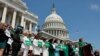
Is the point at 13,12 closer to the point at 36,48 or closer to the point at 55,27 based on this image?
the point at 36,48

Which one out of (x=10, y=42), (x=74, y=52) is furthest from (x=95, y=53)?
(x=10, y=42)

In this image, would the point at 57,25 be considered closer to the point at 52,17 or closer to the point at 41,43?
the point at 52,17

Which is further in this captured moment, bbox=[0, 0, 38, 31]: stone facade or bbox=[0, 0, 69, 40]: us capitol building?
bbox=[0, 0, 69, 40]: us capitol building

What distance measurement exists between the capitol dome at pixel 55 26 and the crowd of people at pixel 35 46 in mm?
88193

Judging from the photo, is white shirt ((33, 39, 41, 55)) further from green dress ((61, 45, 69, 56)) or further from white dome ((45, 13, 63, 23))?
white dome ((45, 13, 63, 23))

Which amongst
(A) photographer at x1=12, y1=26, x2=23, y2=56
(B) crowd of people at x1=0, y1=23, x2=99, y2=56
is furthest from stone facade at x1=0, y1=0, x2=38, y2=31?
(A) photographer at x1=12, y1=26, x2=23, y2=56

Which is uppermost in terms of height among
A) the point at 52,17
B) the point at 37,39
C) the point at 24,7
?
the point at 52,17

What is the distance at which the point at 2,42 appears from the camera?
33.0 ft

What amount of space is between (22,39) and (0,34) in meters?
2.23

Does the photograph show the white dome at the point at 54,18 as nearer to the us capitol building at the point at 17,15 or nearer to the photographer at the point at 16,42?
the us capitol building at the point at 17,15

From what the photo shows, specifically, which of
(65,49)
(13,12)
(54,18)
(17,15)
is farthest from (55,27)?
(65,49)

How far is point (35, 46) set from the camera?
1290cm

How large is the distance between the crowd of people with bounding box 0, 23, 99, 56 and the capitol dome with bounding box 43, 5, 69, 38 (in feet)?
289

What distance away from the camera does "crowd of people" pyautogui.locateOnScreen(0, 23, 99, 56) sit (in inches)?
433
